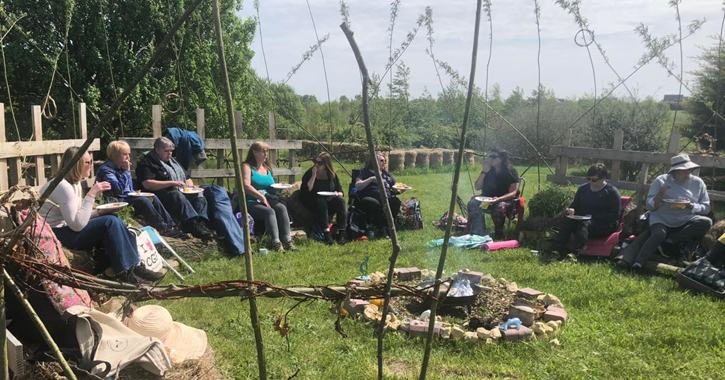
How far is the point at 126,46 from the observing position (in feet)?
40.4

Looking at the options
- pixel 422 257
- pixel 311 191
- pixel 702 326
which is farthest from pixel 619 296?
pixel 311 191

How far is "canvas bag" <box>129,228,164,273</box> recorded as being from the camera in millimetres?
4941

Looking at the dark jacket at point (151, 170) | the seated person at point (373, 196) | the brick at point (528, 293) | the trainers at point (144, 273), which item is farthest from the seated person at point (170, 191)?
the brick at point (528, 293)

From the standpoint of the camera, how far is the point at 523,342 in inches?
155

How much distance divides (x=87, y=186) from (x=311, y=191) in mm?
2837

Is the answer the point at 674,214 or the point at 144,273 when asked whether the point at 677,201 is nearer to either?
the point at 674,214

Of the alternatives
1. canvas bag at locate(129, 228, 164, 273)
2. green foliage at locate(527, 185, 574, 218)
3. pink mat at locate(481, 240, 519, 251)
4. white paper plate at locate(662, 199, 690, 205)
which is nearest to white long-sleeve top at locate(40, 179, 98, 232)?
canvas bag at locate(129, 228, 164, 273)

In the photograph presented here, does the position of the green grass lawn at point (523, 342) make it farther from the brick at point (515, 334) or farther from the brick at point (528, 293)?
the brick at point (528, 293)

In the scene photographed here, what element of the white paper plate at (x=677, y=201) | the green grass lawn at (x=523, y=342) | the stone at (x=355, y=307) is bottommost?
the green grass lawn at (x=523, y=342)

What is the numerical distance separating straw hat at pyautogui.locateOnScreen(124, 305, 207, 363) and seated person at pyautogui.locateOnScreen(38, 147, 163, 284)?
57.1 inches

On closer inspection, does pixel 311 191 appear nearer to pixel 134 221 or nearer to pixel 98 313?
pixel 134 221

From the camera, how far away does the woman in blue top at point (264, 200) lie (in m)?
6.93

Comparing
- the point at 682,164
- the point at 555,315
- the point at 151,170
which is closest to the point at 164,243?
the point at 151,170

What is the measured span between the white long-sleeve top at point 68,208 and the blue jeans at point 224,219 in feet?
6.94
